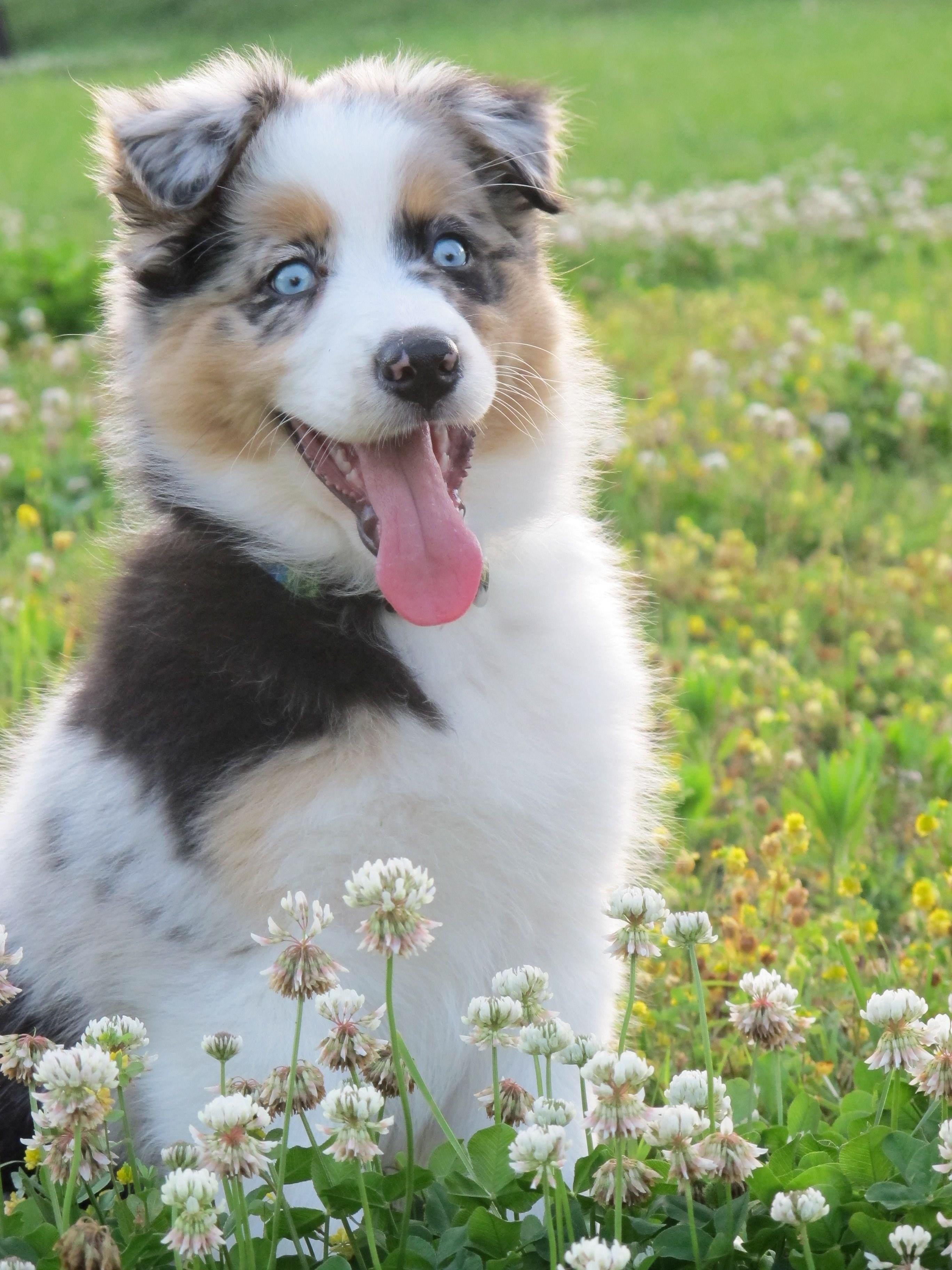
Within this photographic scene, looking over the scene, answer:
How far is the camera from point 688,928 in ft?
6.28

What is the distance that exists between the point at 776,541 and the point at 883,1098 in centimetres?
379

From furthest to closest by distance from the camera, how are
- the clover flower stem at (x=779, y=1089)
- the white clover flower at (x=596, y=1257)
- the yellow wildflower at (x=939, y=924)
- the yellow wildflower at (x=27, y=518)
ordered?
the yellow wildflower at (x=27, y=518)
the yellow wildflower at (x=939, y=924)
the clover flower stem at (x=779, y=1089)
the white clover flower at (x=596, y=1257)

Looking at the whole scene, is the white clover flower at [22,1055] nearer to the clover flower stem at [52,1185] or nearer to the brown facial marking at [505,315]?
the clover flower stem at [52,1185]

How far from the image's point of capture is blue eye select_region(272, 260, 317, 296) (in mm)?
2779

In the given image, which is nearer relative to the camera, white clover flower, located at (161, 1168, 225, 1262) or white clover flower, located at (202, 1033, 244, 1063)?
white clover flower, located at (161, 1168, 225, 1262)

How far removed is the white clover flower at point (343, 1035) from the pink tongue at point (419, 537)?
37.8 inches

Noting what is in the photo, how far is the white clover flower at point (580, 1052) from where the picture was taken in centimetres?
187

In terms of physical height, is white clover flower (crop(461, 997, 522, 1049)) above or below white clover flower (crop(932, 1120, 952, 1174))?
above

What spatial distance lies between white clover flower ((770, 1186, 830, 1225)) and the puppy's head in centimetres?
122

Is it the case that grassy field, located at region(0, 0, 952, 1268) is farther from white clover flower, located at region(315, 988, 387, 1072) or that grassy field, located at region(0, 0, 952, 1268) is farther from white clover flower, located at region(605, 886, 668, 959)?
white clover flower, located at region(315, 988, 387, 1072)

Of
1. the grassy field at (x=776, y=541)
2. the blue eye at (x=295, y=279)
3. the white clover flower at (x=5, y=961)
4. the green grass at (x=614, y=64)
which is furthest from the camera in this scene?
the green grass at (x=614, y=64)

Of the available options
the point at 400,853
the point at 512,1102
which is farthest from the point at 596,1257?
the point at 400,853

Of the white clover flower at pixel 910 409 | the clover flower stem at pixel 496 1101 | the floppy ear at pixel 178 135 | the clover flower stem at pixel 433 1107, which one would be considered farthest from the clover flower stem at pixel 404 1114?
the white clover flower at pixel 910 409

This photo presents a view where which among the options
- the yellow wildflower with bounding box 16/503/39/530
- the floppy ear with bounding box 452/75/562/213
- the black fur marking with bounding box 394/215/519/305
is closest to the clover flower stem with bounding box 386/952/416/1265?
the black fur marking with bounding box 394/215/519/305
